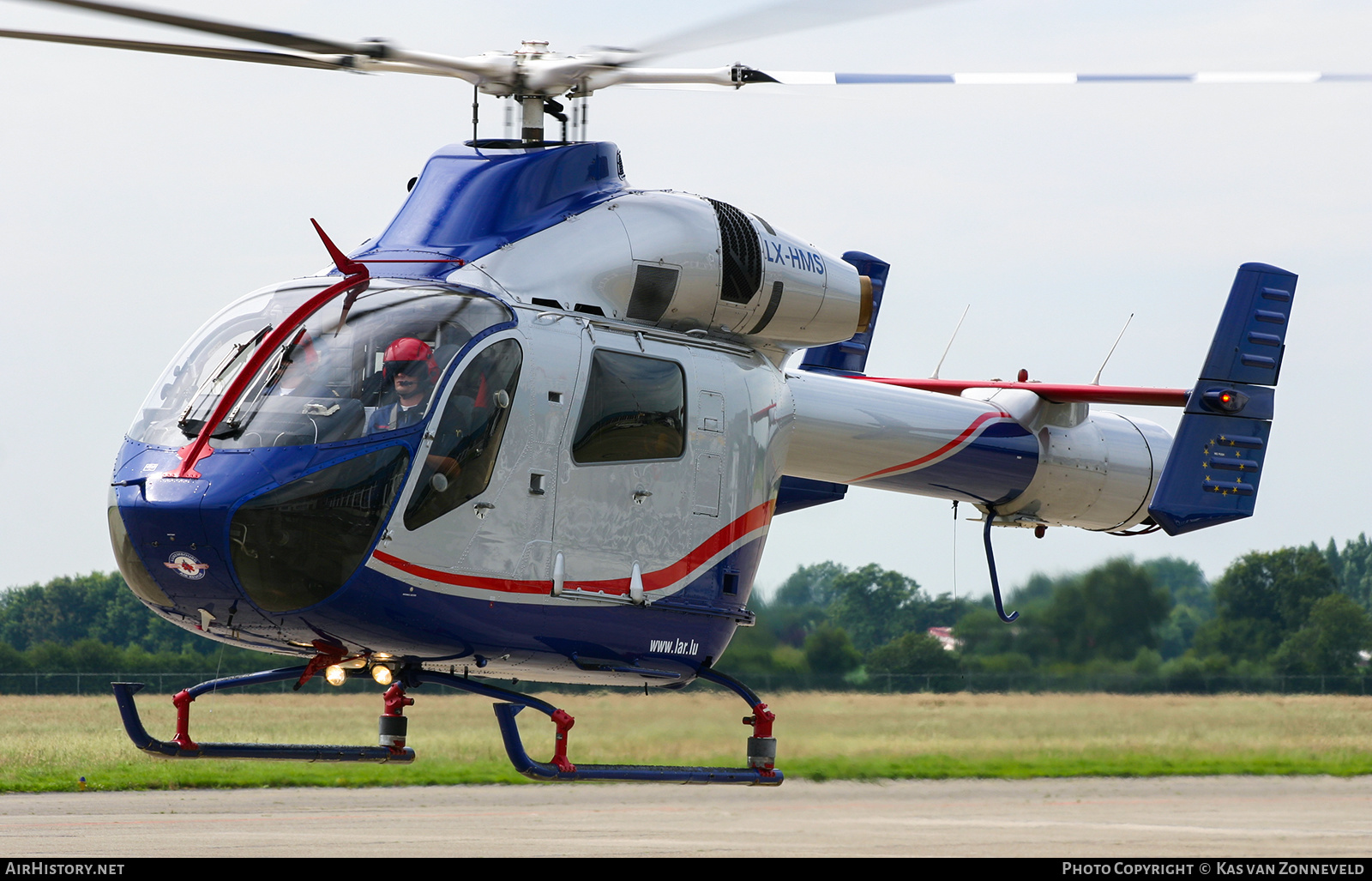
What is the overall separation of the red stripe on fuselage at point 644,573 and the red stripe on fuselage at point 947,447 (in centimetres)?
189

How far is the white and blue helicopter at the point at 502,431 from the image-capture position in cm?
764

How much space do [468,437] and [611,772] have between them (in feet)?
7.06

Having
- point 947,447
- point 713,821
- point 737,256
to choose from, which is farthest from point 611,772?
point 713,821

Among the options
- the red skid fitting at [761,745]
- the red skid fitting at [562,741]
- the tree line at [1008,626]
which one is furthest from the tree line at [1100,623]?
the red skid fitting at [562,741]

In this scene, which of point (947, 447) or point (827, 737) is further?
point (827, 737)

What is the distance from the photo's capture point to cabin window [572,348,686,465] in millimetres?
8555

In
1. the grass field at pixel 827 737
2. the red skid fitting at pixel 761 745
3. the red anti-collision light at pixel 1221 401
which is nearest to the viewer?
the red skid fitting at pixel 761 745

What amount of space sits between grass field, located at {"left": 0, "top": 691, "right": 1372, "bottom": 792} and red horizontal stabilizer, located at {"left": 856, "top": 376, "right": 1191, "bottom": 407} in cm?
667

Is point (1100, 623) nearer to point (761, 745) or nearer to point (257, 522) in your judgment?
point (761, 745)

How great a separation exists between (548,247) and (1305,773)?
20.2 m

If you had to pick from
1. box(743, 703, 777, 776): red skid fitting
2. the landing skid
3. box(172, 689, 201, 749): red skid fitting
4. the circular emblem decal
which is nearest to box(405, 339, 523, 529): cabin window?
the circular emblem decal

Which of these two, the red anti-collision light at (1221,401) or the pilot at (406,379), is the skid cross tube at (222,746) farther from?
the red anti-collision light at (1221,401)

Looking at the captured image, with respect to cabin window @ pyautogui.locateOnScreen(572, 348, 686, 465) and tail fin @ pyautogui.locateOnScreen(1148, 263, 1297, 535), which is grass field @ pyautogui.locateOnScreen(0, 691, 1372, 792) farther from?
cabin window @ pyautogui.locateOnScreen(572, 348, 686, 465)

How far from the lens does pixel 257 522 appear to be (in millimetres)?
7457
